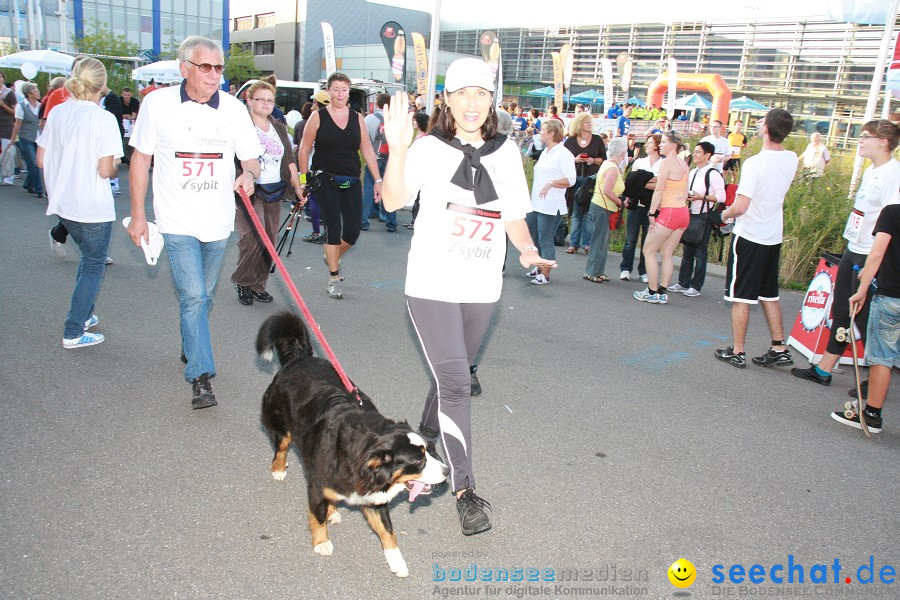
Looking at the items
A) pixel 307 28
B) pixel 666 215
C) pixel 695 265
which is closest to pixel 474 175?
pixel 666 215

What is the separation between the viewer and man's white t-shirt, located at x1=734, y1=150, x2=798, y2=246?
570 centimetres

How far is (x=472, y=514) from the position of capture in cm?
321

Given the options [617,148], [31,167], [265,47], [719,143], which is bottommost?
[31,167]

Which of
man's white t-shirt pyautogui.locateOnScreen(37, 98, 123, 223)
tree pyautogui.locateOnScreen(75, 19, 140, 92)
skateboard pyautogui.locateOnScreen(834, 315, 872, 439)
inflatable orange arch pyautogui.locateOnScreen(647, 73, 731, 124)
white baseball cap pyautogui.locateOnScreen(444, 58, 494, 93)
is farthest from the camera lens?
inflatable orange arch pyautogui.locateOnScreen(647, 73, 731, 124)

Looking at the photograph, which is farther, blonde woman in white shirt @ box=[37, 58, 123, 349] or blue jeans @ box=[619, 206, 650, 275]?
blue jeans @ box=[619, 206, 650, 275]

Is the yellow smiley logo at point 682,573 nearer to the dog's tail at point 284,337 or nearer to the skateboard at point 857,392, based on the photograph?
the dog's tail at point 284,337

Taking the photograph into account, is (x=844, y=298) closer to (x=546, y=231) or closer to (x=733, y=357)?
(x=733, y=357)

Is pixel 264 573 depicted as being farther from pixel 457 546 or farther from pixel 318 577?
pixel 457 546

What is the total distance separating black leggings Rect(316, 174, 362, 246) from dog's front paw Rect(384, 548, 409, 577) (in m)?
4.78

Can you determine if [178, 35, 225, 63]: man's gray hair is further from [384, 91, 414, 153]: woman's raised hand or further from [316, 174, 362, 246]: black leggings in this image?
[316, 174, 362, 246]: black leggings

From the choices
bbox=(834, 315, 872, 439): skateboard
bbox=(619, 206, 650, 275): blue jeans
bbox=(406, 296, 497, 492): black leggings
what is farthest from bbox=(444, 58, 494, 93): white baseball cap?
bbox=(619, 206, 650, 275): blue jeans

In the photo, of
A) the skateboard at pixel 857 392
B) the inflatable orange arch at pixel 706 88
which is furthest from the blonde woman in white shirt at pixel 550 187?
the inflatable orange arch at pixel 706 88

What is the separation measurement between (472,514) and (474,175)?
169cm

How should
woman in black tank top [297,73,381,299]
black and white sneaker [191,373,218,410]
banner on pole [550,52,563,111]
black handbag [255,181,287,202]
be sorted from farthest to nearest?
1. banner on pole [550,52,563,111]
2. woman in black tank top [297,73,381,299]
3. black handbag [255,181,287,202]
4. black and white sneaker [191,373,218,410]
